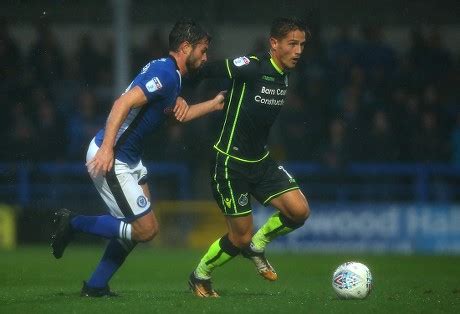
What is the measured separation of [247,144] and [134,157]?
3.11 ft

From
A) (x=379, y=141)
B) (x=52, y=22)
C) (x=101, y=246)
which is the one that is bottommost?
(x=101, y=246)

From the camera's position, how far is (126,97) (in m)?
8.55

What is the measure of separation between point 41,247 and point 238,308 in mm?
9743

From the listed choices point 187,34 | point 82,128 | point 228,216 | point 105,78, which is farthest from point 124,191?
point 105,78

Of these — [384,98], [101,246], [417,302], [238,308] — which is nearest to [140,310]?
[238,308]

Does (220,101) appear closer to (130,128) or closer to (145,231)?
(130,128)

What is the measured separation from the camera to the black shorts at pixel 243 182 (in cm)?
921

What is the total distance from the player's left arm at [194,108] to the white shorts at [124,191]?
0.59 meters

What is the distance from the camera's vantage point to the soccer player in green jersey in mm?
9211

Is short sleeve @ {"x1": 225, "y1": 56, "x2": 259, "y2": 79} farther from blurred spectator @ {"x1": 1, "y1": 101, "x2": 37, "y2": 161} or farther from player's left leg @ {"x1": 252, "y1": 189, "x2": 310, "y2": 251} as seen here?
blurred spectator @ {"x1": 1, "y1": 101, "x2": 37, "y2": 161}

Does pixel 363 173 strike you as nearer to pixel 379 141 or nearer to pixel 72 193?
pixel 379 141

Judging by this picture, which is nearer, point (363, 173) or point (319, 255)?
point (319, 255)

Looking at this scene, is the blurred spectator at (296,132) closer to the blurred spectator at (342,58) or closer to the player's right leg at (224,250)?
the blurred spectator at (342,58)


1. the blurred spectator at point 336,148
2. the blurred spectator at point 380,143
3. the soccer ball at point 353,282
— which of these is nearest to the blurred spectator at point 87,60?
the blurred spectator at point 336,148
